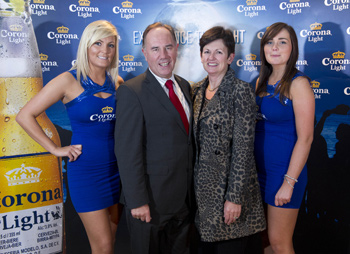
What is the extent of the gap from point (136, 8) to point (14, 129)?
159cm

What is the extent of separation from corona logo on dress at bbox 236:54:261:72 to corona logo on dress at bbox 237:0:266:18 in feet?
1.27

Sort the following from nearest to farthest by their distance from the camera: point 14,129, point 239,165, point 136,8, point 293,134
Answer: point 239,165, point 293,134, point 14,129, point 136,8

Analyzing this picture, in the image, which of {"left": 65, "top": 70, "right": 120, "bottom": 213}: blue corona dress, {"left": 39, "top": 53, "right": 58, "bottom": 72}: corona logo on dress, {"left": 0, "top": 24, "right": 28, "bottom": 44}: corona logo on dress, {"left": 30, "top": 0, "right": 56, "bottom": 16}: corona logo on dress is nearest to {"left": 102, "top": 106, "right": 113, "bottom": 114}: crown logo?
{"left": 65, "top": 70, "right": 120, "bottom": 213}: blue corona dress

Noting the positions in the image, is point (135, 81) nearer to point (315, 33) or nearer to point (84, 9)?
point (84, 9)

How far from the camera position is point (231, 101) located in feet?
5.58

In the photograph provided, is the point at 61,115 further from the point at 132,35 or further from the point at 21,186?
the point at 132,35

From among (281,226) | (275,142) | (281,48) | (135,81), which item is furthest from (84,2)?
(281,226)

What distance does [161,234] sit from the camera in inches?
76.0

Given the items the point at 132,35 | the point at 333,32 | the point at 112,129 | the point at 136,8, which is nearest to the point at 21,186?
the point at 112,129

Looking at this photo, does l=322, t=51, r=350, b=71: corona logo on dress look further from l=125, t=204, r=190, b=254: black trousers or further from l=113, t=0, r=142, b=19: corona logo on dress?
l=125, t=204, r=190, b=254: black trousers

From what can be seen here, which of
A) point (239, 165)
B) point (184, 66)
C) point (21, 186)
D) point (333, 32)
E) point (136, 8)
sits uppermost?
point (136, 8)

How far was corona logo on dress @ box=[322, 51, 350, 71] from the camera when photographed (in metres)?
2.73

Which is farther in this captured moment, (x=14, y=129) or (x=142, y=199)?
(x=14, y=129)

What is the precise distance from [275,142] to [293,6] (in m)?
1.50
